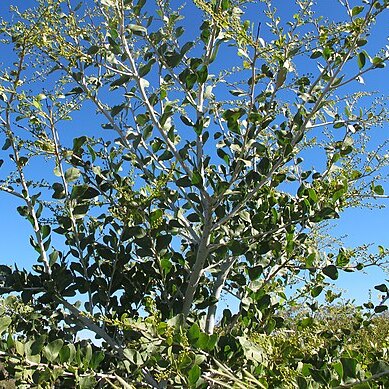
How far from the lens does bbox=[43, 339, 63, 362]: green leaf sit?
2.22m

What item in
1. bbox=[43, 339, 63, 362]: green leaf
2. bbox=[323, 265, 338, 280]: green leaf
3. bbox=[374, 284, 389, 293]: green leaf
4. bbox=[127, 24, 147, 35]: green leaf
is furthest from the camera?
bbox=[374, 284, 389, 293]: green leaf

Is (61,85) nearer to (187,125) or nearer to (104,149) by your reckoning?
(104,149)

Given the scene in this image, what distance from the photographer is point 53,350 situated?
2.24 m

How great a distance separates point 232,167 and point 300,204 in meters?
0.41

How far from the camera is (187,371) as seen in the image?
82.4 inches

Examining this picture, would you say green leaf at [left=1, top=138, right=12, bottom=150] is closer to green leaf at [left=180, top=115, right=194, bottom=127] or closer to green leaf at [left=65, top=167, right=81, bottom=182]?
green leaf at [left=65, top=167, right=81, bottom=182]

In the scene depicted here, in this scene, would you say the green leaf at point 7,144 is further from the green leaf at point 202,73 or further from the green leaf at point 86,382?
the green leaf at point 86,382

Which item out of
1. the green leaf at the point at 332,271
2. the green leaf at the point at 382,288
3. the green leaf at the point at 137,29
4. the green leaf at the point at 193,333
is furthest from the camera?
the green leaf at the point at 382,288

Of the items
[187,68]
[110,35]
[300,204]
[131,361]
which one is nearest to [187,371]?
[131,361]

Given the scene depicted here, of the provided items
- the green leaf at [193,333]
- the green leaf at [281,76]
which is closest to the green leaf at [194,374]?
the green leaf at [193,333]

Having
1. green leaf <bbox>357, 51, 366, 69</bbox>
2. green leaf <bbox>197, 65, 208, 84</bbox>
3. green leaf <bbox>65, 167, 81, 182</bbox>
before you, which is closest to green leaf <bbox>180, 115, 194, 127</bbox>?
green leaf <bbox>197, 65, 208, 84</bbox>

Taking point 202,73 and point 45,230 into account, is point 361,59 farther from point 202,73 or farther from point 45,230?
point 45,230

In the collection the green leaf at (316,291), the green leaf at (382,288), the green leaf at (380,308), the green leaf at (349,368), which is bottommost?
the green leaf at (349,368)

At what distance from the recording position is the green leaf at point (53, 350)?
2.22m
